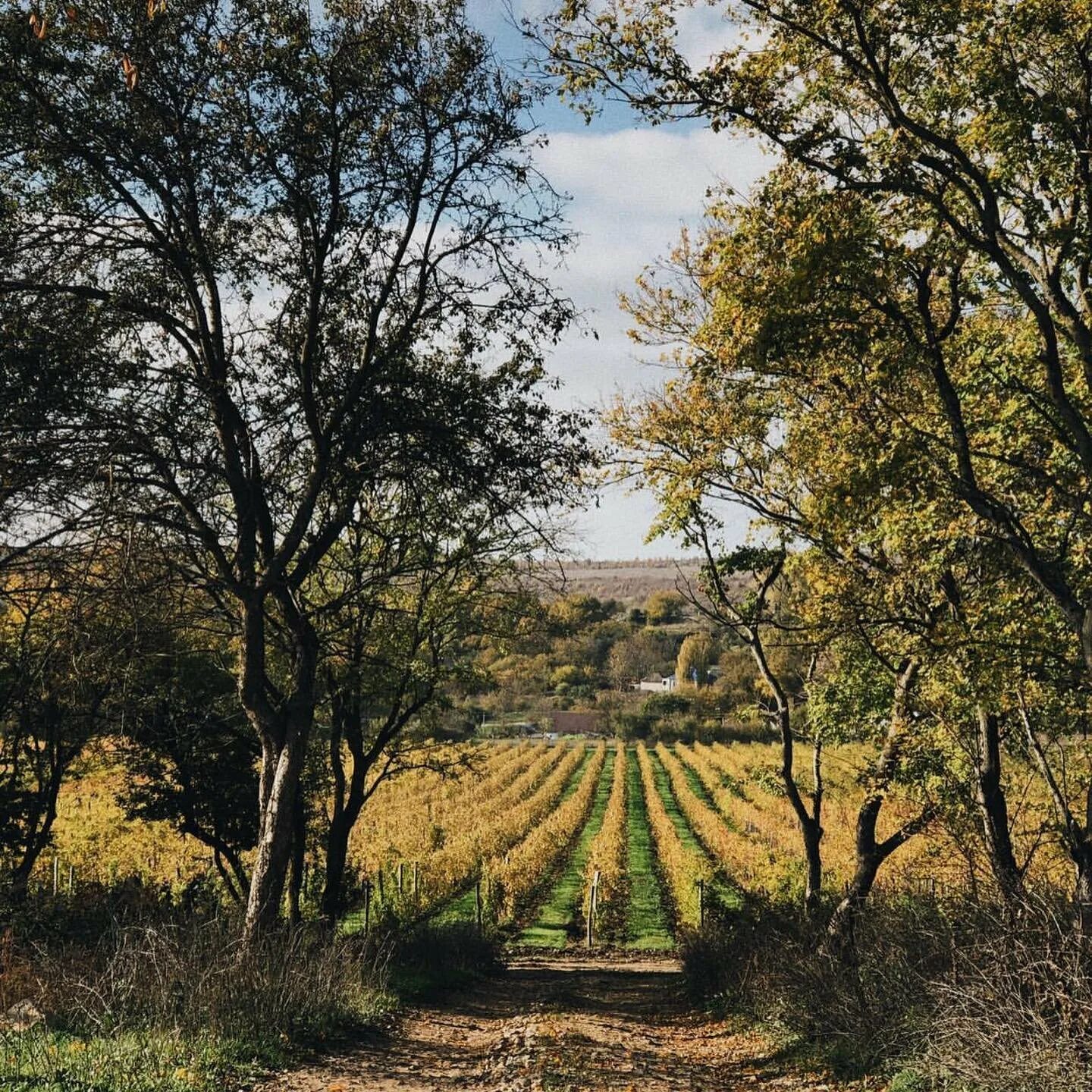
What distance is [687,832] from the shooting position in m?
37.7

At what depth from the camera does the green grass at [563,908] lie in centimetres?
2250

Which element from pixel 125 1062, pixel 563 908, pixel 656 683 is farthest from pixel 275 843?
pixel 656 683

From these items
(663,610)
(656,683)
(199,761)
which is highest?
(663,610)

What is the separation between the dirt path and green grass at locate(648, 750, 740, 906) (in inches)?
300

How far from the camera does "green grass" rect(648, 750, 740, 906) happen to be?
80.9 feet

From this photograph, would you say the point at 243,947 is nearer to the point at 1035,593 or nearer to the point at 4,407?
the point at 4,407

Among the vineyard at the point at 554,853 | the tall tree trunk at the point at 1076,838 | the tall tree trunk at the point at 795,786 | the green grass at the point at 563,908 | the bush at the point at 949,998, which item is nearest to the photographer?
the bush at the point at 949,998

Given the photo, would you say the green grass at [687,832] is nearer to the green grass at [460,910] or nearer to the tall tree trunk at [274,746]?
the green grass at [460,910]

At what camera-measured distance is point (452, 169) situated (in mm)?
10789

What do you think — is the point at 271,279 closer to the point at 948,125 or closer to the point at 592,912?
the point at 948,125

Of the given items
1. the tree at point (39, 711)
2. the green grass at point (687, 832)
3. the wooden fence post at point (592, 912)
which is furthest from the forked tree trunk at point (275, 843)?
the wooden fence post at point (592, 912)

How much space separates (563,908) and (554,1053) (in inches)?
687

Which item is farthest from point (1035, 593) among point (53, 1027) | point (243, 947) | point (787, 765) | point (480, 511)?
point (53, 1027)

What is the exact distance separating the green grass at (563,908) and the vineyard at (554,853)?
0.06 metres
